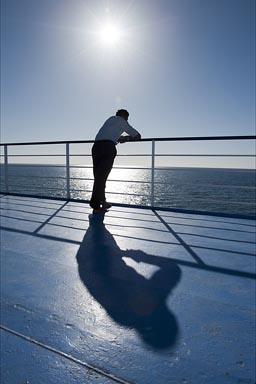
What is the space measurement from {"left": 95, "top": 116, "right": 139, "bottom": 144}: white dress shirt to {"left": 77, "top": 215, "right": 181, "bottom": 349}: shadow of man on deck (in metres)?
0.96

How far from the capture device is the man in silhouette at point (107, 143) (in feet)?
6.72

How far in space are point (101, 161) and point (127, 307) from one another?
1476 mm

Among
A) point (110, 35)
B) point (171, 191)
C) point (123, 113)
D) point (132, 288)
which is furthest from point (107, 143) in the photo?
point (171, 191)

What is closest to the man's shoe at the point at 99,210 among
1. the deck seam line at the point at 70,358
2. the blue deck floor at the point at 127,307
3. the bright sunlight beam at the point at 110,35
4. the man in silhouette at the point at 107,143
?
the man in silhouette at the point at 107,143

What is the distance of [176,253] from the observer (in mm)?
1279

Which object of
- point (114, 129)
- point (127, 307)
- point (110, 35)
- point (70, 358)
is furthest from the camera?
point (110, 35)

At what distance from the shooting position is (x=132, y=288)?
92 cm

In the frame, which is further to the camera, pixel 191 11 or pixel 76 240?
pixel 191 11

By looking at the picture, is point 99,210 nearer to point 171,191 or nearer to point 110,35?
point 110,35

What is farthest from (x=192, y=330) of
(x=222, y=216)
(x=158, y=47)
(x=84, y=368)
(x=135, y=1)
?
(x=158, y=47)

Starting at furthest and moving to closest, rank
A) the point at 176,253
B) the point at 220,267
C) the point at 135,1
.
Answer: the point at 135,1 < the point at 176,253 < the point at 220,267

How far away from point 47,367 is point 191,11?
14.9 ft

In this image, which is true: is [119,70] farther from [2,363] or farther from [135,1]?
→ [2,363]

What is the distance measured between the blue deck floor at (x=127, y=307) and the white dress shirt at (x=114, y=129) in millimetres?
840
